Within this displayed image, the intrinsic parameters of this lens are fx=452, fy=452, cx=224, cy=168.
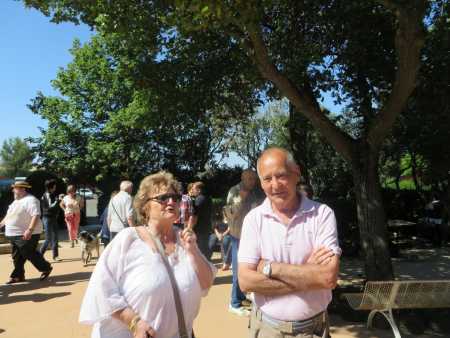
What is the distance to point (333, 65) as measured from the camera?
33.5 feet

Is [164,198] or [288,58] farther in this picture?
[288,58]

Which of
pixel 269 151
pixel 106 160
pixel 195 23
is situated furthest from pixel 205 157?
pixel 269 151

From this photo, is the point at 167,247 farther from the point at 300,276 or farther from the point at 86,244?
the point at 86,244

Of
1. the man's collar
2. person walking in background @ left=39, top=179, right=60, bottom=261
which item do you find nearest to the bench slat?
the man's collar

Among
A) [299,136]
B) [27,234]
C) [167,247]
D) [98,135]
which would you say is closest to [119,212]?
[27,234]

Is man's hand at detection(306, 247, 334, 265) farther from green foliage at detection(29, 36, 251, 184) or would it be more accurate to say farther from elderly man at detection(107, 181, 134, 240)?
green foliage at detection(29, 36, 251, 184)

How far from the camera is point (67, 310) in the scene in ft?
21.6

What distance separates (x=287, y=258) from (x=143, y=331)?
0.90m

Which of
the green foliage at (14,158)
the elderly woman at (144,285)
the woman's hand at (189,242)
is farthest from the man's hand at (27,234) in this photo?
→ the green foliage at (14,158)

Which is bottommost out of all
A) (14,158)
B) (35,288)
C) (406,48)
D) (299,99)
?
(35,288)

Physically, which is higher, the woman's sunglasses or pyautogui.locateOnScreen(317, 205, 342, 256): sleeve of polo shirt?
the woman's sunglasses

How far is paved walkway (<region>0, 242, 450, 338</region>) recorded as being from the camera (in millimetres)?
5473

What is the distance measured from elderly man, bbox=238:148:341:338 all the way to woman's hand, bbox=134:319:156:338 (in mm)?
603

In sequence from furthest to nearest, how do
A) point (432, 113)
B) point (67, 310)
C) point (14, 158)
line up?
point (14, 158)
point (432, 113)
point (67, 310)
